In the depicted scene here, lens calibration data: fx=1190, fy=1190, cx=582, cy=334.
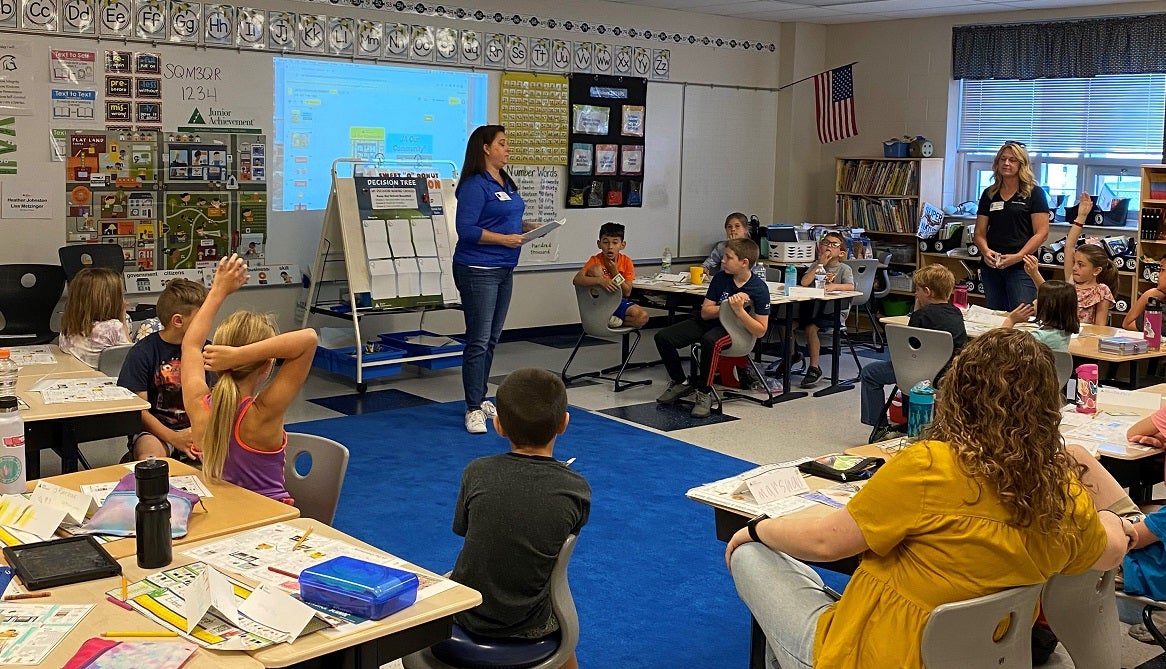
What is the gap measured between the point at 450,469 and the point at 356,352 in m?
2.19

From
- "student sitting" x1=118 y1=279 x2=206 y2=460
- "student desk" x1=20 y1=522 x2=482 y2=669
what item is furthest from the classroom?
"student sitting" x1=118 y1=279 x2=206 y2=460

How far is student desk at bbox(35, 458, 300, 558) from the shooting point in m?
2.49

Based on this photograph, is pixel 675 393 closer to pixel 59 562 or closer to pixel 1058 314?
pixel 1058 314

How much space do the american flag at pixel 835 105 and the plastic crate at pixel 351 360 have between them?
4.65 metres

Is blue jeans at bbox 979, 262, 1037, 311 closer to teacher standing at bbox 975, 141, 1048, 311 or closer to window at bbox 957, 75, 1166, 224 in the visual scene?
teacher standing at bbox 975, 141, 1048, 311

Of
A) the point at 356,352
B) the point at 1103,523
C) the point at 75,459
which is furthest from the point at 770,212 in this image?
the point at 1103,523

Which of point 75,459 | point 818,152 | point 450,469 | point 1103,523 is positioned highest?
point 818,152

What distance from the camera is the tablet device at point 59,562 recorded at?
7.33 feet

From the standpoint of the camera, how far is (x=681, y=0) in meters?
9.34

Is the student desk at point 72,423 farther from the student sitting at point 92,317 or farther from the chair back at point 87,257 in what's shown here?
the chair back at point 87,257

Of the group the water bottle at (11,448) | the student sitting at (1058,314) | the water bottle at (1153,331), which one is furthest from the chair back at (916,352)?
the water bottle at (11,448)

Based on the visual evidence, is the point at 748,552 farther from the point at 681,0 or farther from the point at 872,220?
the point at 872,220

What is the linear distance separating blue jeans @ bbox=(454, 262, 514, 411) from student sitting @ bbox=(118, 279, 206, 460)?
7.50 feet

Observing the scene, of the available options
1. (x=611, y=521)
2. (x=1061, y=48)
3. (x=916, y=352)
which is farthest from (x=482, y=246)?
(x=1061, y=48)
